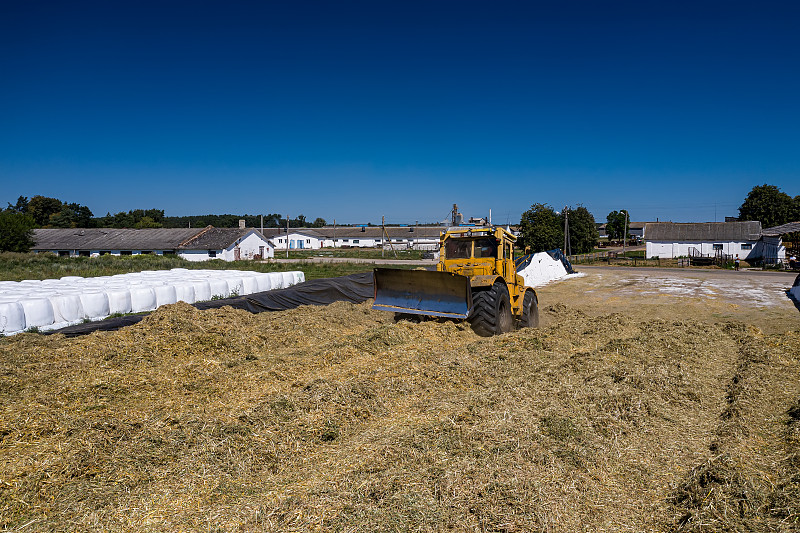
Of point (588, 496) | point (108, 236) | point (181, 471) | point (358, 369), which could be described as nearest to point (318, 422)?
point (181, 471)

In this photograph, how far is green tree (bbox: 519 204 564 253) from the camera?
50969 mm

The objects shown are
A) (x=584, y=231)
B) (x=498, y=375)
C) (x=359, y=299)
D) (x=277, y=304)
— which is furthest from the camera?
(x=584, y=231)

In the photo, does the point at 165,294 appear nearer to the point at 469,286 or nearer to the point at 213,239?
the point at 469,286

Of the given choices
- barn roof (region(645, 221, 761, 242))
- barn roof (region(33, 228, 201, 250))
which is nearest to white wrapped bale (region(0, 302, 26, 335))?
barn roof (region(33, 228, 201, 250))

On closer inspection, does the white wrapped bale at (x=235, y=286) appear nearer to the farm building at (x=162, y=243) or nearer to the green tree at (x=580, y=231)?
the farm building at (x=162, y=243)

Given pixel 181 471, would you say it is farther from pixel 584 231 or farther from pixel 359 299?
pixel 584 231

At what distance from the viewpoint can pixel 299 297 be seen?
17.6 m

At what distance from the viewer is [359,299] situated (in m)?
19.0

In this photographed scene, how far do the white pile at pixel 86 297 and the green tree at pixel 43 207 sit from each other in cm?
9387

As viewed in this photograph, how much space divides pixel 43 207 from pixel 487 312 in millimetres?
110687

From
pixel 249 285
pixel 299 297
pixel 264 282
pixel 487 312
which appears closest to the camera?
pixel 487 312

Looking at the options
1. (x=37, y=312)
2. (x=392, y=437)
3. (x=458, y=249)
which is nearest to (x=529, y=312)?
(x=458, y=249)

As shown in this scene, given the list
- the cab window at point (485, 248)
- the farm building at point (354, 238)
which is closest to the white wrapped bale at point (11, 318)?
the cab window at point (485, 248)

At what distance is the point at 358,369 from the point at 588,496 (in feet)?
14.4
